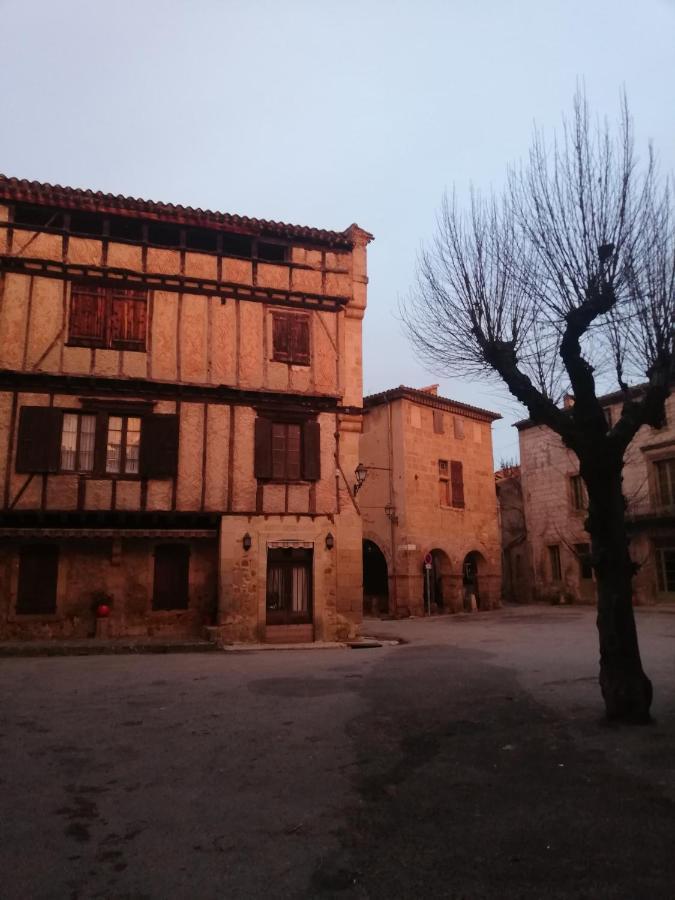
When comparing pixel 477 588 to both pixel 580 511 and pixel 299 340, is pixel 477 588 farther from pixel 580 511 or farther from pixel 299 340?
pixel 299 340

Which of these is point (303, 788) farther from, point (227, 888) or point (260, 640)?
point (260, 640)

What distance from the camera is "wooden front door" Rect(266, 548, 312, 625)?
53.2ft

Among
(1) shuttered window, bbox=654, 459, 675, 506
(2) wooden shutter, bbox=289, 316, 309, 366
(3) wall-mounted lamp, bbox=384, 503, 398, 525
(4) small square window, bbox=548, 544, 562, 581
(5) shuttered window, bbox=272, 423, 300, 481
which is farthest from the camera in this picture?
(4) small square window, bbox=548, 544, 562, 581

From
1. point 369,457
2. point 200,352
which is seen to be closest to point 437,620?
point 369,457

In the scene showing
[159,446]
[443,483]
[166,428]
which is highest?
[443,483]

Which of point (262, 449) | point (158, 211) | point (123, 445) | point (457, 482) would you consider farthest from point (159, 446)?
point (457, 482)

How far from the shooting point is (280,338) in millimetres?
16891

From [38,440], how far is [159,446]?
2589mm

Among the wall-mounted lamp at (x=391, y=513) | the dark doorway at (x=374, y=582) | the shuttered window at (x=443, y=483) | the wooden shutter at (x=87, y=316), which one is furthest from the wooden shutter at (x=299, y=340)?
the shuttered window at (x=443, y=483)

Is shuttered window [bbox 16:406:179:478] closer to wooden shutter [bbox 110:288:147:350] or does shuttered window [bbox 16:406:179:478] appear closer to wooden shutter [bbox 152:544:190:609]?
wooden shutter [bbox 110:288:147:350]

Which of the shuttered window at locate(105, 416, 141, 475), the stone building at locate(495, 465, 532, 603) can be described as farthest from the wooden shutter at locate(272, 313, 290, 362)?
the stone building at locate(495, 465, 532, 603)

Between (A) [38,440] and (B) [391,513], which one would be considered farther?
(B) [391,513]

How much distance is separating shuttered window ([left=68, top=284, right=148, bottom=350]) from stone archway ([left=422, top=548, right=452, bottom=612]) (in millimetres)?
15036

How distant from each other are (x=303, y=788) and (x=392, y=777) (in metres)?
0.73
